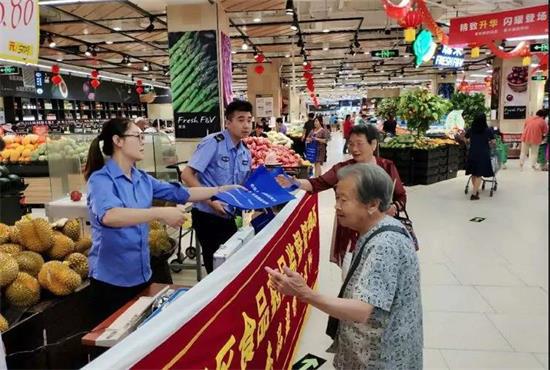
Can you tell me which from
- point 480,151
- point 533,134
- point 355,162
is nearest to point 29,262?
point 355,162

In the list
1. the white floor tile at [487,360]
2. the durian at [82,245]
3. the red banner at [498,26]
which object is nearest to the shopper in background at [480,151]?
the red banner at [498,26]

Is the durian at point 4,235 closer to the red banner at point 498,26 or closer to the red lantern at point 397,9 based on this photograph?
the red lantern at point 397,9

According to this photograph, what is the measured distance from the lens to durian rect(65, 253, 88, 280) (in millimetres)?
2822

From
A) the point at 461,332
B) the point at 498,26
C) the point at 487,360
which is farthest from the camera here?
the point at 498,26

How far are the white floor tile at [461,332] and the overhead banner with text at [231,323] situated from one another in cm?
125

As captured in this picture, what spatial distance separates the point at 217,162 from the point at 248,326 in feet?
5.76

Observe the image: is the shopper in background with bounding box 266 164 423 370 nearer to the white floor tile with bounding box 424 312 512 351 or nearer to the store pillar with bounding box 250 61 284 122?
the white floor tile with bounding box 424 312 512 351

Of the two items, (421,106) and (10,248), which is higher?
(421,106)

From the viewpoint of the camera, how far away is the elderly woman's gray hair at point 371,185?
1.74 m

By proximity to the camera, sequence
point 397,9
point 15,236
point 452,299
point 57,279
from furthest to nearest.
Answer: point 397,9, point 452,299, point 15,236, point 57,279

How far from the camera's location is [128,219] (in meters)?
2.18

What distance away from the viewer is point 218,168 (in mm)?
3480

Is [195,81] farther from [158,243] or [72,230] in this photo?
[72,230]

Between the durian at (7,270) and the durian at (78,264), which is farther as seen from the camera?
the durian at (78,264)
